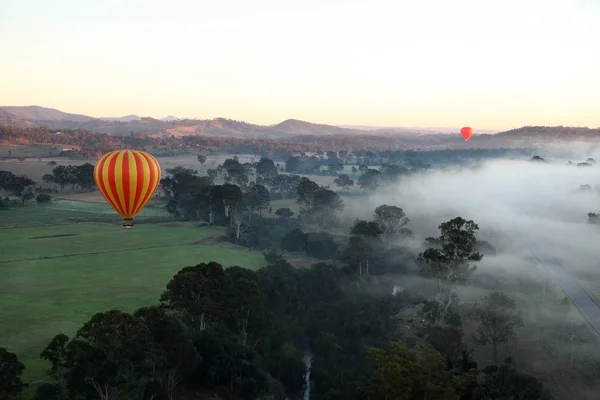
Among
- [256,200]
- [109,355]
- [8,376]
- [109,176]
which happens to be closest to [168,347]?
[109,355]

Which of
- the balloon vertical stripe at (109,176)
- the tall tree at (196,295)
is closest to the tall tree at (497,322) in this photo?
the tall tree at (196,295)

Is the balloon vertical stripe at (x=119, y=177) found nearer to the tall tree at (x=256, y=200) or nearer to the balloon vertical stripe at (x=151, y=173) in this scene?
the balloon vertical stripe at (x=151, y=173)

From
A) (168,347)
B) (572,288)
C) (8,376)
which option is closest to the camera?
(8,376)

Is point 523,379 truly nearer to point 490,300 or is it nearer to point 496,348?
point 496,348

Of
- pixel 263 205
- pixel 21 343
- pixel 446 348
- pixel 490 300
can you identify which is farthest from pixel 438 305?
pixel 263 205

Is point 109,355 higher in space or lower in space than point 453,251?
lower

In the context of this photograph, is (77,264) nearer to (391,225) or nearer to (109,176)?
(109,176)

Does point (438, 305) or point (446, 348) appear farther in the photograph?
point (438, 305)
